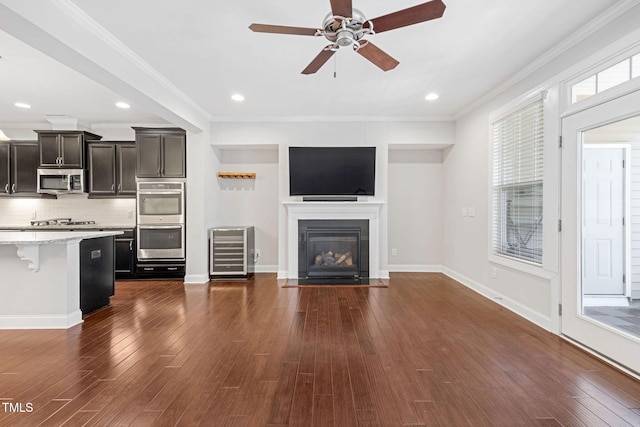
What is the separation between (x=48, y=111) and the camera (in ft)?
16.3

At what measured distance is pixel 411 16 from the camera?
77.4 inches

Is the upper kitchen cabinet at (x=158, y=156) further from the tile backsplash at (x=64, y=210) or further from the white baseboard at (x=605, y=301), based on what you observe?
the white baseboard at (x=605, y=301)

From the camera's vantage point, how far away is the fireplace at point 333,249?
17.3 feet

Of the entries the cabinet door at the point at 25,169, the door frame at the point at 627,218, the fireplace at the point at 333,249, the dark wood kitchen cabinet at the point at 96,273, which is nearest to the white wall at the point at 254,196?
the fireplace at the point at 333,249

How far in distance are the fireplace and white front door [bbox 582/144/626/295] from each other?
302 centimetres

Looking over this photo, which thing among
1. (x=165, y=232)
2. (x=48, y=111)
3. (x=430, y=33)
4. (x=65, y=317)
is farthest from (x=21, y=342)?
(x=430, y=33)

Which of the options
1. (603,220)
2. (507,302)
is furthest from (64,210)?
(603,220)

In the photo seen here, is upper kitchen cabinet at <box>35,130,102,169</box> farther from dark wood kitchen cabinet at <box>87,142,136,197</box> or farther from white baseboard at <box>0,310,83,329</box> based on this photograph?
white baseboard at <box>0,310,83,329</box>

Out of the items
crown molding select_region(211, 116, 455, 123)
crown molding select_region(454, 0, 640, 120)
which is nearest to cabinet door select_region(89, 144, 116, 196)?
crown molding select_region(211, 116, 455, 123)

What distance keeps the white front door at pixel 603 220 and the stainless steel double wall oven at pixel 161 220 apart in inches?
205

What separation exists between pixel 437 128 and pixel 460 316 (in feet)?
10.5

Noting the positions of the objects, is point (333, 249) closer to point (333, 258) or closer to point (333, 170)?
point (333, 258)

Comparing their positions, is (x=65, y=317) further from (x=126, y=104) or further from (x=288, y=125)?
(x=288, y=125)

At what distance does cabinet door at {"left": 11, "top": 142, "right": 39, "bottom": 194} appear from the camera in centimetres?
536
